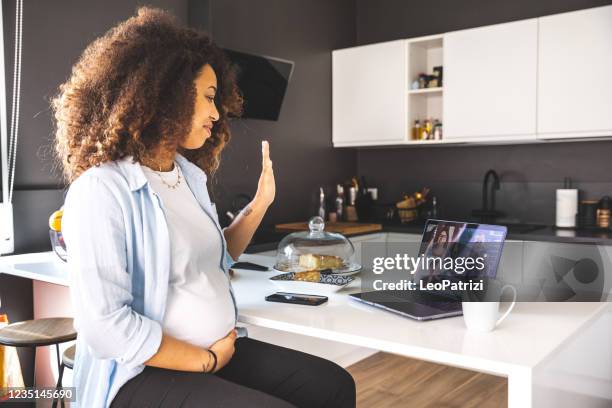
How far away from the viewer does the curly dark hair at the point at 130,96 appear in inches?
52.3

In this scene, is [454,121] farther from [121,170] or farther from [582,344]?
[121,170]

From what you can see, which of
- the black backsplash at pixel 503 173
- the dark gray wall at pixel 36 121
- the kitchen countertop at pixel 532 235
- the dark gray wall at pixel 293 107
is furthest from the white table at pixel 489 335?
the black backsplash at pixel 503 173

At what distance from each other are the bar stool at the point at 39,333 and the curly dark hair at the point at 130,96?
2.27 feet

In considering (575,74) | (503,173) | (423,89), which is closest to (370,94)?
(423,89)

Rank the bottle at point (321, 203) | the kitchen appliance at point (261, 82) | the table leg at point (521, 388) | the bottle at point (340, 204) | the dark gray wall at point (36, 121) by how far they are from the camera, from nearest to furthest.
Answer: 1. the table leg at point (521, 388)
2. the dark gray wall at point (36, 121)
3. the kitchen appliance at point (261, 82)
4. the bottle at point (321, 203)
5. the bottle at point (340, 204)

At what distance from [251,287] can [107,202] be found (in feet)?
2.25

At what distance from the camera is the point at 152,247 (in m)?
1.29

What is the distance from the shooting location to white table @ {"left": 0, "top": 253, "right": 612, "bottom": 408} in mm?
1108

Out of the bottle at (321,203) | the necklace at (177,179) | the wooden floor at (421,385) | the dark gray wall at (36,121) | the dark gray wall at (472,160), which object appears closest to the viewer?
the necklace at (177,179)

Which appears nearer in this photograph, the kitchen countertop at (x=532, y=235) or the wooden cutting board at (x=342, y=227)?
the kitchen countertop at (x=532, y=235)

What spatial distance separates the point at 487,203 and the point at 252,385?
2.93 meters

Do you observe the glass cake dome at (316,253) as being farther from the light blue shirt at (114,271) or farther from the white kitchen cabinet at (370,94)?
the white kitchen cabinet at (370,94)

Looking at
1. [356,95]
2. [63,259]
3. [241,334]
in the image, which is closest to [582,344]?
[241,334]

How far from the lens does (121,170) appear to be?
4.36ft
